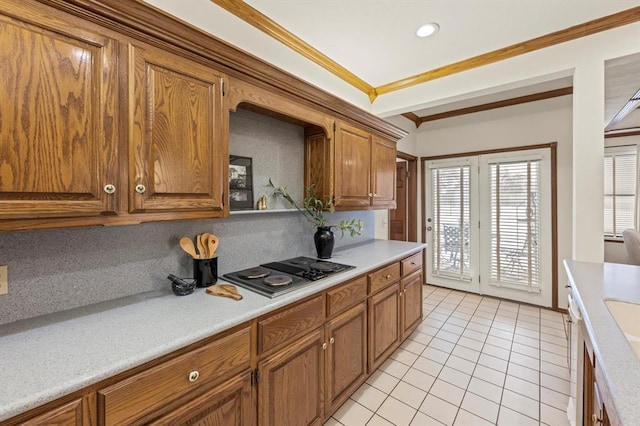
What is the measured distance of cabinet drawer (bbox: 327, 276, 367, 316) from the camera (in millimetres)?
1682

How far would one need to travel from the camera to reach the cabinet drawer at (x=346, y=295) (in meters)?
1.68

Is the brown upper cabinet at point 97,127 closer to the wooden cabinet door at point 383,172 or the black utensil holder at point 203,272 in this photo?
the black utensil holder at point 203,272

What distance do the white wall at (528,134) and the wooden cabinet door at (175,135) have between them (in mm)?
3674

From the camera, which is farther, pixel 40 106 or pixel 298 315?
pixel 298 315

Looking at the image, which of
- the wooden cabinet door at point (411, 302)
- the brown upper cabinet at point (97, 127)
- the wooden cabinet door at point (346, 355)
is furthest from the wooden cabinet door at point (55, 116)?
the wooden cabinet door at point (411, 302)

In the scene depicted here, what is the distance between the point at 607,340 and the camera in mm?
906

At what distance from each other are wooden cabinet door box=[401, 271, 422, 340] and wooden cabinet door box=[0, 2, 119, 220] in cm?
230

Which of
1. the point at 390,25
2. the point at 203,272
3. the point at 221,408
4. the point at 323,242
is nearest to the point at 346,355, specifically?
the point at 323,242

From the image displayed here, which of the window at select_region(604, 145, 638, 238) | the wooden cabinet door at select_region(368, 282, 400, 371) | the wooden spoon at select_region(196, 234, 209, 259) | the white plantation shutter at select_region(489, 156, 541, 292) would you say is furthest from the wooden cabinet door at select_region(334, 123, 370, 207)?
the window at select_region(604, 145, 638, 238)

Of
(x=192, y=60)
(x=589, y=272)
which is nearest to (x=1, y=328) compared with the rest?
(x=192, y=60)

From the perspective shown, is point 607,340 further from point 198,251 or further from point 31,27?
point 31,27

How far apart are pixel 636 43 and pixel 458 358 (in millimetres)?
2638

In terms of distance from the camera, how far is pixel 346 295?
70.9 inches

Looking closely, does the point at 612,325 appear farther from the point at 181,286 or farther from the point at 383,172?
the point at 383,172
